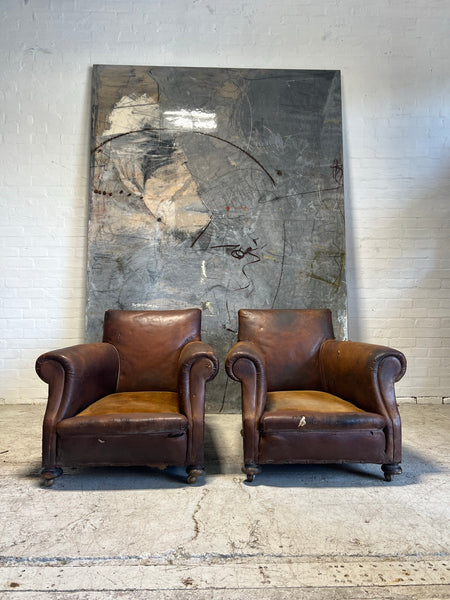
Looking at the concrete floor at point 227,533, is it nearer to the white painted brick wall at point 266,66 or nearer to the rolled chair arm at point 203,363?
the rolled chair arm at point 203,363

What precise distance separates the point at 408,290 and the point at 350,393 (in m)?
1.79

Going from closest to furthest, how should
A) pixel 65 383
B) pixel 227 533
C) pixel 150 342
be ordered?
pixel 227 533
pixel 65 383
pixel 150 342

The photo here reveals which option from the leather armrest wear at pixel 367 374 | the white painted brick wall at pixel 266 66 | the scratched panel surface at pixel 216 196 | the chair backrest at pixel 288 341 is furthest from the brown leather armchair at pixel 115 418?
the white painted brick wall at pixel 266 66

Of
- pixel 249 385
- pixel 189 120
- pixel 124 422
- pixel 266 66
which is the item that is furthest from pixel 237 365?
pixel 266 66

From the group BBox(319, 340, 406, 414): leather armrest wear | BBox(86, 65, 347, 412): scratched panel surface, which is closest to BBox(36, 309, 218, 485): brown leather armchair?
BBox(319, 340, 406, 414): leather armrest wear

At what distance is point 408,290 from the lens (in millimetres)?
3875

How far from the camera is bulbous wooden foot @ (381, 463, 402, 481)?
2184mm

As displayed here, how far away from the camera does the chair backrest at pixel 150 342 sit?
2.74m

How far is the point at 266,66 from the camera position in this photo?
12.8 feet

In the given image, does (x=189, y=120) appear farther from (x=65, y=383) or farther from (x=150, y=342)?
(x=65, y=383)

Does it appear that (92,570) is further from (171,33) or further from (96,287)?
(171,33)

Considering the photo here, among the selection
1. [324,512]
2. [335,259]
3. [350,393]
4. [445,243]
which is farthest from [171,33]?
[324,512]

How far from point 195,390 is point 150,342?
0.68 meters

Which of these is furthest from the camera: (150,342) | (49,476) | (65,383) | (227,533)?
(150,342)
